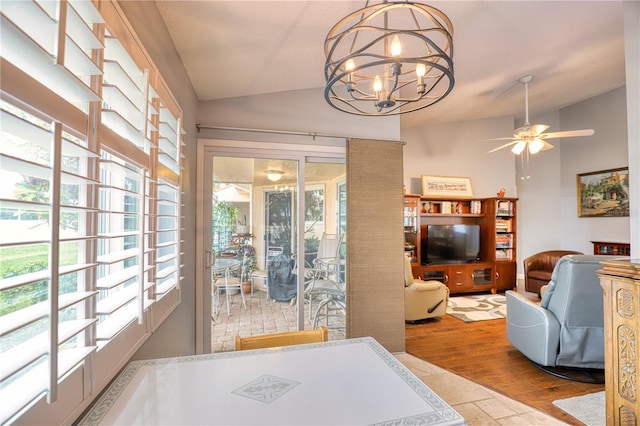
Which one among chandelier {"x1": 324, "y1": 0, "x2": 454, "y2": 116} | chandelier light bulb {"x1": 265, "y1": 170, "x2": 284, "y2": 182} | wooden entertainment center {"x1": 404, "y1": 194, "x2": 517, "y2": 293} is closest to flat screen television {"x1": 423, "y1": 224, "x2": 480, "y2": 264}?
wooden entertainment center {"x1": 404, "y1": 194, "x2": 517, "y2": 293}

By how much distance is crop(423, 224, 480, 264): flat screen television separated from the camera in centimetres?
554

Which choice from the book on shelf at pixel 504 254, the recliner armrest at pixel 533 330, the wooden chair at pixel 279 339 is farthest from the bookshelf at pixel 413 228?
the wooden chair at pixel 279 339

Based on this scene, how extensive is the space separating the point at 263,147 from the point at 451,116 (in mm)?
3987

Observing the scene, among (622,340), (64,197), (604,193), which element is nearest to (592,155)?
(604,193)

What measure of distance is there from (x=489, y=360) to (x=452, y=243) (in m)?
2.88

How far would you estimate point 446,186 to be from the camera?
227 inches

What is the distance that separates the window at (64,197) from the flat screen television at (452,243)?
16.5ft

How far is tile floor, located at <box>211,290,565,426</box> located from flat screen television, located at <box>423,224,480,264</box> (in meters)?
2.84

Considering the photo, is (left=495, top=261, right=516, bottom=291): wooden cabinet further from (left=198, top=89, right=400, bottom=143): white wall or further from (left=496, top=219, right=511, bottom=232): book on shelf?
(left=198, top=89, right=400, bottom=143): white wall

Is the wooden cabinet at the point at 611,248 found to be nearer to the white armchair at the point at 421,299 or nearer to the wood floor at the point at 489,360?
the wood floor at the point at 489,360

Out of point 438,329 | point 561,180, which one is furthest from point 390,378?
point 561,180

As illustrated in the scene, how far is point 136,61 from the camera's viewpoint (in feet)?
3.79

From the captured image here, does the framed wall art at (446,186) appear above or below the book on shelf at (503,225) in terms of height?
above

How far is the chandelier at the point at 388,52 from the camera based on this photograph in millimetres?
1095
